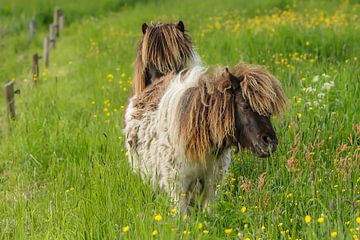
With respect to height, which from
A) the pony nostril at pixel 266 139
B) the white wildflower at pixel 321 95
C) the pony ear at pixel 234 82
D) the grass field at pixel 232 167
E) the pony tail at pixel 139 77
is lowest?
the grass field at pixel 232 167

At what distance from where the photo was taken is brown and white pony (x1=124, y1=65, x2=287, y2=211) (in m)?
4.82

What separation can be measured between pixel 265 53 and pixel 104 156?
15.4 feet

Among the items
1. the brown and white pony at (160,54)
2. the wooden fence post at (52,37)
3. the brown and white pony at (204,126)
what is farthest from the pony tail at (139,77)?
the wooden fence post at (52,37)

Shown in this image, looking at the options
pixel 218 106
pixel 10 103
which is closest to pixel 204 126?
pixel 218 106

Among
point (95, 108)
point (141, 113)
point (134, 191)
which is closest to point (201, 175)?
point (134, 191)

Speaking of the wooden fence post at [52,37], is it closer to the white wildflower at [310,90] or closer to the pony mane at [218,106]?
the white wildflower at [310,90]

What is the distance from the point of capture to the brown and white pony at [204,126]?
482 centimetres

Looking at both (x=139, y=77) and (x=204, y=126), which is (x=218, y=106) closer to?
(x=204, y=126)

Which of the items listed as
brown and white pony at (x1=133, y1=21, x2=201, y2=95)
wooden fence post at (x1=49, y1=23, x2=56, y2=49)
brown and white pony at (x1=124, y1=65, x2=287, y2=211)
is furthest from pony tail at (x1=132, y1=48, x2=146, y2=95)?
wooden fence post at (x1=49, y1=23, x2=56, y2=49)

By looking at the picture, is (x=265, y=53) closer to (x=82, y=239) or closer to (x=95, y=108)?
(x=95, y=108)

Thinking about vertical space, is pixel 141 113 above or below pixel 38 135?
above

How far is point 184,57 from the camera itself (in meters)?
6.55

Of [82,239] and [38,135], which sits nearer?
[82,239]

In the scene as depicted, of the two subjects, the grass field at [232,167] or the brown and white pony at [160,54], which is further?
the brown and white pony at [160,54]
